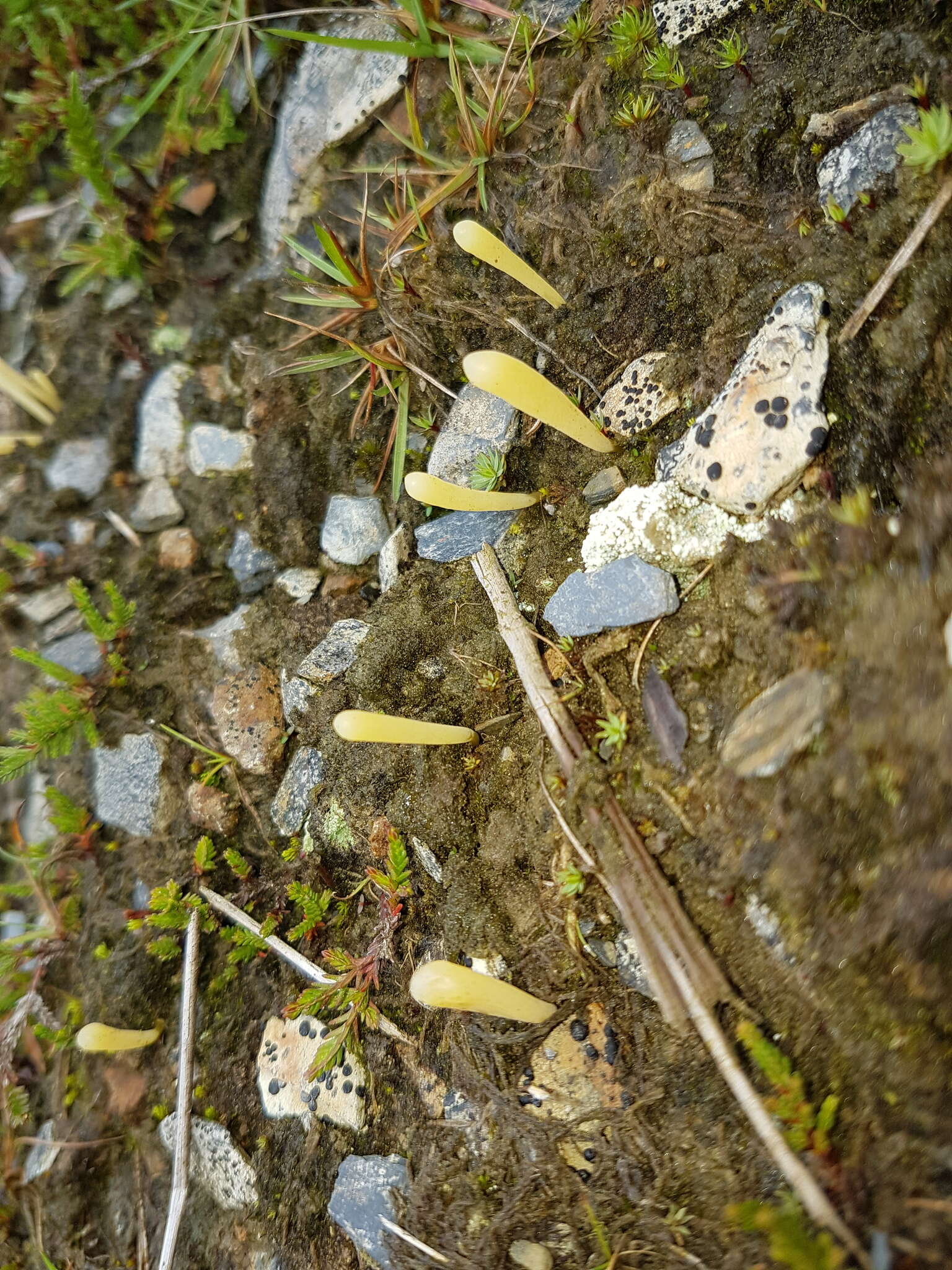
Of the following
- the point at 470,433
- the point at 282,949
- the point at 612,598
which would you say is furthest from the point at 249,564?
the point at 612,598

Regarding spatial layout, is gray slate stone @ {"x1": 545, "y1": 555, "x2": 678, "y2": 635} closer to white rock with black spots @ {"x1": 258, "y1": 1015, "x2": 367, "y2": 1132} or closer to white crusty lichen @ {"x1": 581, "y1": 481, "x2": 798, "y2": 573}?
white crusty lichen @ {"x1": 581, "y1": 481, "x2": 798, "y2": 573}

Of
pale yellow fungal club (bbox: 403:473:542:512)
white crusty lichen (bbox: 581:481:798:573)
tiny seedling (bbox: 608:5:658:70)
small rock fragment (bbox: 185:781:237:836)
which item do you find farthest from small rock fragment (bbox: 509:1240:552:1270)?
tiny seedling (bbox: 608:5:658:70)

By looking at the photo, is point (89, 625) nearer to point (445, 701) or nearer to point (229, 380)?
point (229, 380)

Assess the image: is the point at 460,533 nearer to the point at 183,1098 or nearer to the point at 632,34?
the point at 632,34

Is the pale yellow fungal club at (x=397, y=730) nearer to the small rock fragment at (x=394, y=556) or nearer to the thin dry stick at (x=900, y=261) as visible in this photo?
the small rock fragment at (x=394, y=556)

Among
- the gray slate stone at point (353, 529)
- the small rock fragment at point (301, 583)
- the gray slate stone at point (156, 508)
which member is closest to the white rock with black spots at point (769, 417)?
the gray slate stone at point (353, 529)

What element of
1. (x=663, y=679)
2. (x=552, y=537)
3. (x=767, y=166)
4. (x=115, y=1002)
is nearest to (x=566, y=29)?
(x=767, y=166)

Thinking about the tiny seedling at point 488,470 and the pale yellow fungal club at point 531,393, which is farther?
the tiny seedling at point 488,470
